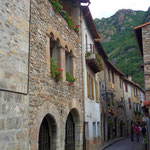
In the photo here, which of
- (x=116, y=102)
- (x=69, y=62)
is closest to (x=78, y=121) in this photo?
(x=69, y=62)

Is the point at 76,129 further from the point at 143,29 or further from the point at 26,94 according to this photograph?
the point at 143,29

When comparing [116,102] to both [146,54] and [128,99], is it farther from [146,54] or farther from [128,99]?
[146,54]

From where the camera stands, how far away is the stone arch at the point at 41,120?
7367 mm

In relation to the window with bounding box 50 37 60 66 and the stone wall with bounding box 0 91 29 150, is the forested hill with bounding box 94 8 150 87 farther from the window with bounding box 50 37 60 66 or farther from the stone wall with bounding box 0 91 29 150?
the stone wall with bounding box 0 91 29 150

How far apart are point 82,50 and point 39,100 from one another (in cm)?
626

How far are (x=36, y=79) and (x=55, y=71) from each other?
1493 millimetres

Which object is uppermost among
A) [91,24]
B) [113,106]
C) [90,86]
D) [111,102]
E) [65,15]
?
[91,24]

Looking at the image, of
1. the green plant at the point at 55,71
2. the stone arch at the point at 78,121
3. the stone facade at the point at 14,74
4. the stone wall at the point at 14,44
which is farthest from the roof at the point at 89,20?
the stone facade at the point at 14,74

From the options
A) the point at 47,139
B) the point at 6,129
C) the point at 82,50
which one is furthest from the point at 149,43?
the point at 6,129

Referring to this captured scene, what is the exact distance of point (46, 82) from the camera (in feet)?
28.3

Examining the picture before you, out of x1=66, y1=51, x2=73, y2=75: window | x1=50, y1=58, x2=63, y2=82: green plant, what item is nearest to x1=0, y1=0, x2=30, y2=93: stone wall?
x1=50, y1=58, x2=63, y2=82: green plant

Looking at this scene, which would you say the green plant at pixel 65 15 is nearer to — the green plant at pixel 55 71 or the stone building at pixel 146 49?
the green plant at pixel 55 71

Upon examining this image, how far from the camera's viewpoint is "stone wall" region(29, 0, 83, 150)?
768cm

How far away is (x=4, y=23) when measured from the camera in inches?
253
